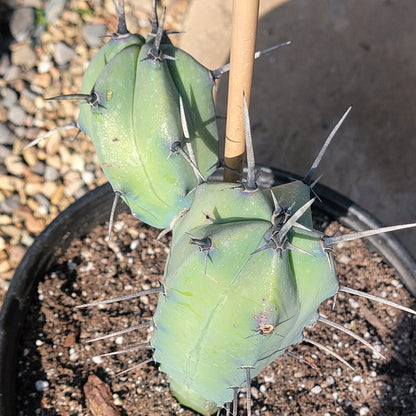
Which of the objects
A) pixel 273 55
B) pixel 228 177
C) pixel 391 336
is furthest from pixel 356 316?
pixel 273 55

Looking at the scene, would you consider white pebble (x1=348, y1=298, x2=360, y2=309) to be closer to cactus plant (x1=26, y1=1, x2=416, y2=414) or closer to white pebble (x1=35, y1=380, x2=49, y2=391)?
cactus plant (x1=26, y1=1, x2=416, y2=414)

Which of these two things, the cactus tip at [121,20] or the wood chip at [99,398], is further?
the wood chip at [99,398]

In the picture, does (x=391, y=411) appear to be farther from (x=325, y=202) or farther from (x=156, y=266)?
(x=156, y=266)

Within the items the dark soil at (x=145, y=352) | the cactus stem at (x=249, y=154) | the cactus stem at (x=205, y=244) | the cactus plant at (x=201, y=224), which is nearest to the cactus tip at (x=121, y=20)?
the cactus plant at (x=201, y=224)

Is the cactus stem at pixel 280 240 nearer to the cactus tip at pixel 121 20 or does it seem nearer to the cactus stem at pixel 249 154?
the cactus stem at pixel 249 154

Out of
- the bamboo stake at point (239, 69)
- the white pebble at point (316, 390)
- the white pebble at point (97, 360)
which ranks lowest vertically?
the white pebble at point (316, 390)

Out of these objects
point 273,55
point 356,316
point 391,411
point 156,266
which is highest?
point 273,55

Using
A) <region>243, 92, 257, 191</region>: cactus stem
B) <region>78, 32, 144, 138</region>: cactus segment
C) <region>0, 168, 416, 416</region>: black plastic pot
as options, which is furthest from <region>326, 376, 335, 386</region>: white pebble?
<region>78, 32, 144, 138</region>: cactus segment
